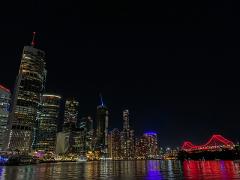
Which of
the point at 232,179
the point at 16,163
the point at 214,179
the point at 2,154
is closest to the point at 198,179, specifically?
the point at 214,179

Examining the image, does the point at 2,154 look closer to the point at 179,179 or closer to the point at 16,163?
the point at 16,163

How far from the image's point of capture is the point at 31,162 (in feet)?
568

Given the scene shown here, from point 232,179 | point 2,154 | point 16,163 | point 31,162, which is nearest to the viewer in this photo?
point 232,179

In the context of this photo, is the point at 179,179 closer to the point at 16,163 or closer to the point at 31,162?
the point at 16,163

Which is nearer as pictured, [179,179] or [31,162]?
[179,179]

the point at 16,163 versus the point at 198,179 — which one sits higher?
Result: the point at 16,163

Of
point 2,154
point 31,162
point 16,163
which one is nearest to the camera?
point 16,163

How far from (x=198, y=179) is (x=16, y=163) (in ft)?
459

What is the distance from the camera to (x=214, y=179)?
36.5 meters

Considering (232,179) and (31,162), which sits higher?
(31,162)

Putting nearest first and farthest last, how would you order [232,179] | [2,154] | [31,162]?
[232,179] → [31,162] → [2,154]

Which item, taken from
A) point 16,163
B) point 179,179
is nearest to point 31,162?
point 16,163

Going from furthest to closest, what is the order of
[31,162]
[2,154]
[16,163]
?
[2,154]
[31,162]
[16,163]

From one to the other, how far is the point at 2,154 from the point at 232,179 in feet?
591
